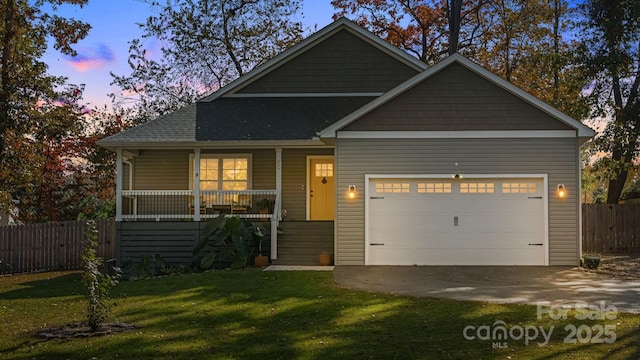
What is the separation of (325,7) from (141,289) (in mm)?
21685

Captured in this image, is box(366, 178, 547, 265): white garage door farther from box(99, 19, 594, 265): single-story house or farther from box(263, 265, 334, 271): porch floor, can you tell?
box(263, 265, 334, 271): porch floor

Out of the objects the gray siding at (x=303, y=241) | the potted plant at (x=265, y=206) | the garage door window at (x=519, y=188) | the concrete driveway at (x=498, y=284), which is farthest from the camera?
the potted plant at (x=265, y=206)

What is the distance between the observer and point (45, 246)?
60.5 ft

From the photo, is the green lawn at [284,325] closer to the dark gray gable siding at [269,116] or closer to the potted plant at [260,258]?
the potted plant at [260,258]

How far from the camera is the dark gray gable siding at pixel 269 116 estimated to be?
16406 mm

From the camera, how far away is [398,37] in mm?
29453

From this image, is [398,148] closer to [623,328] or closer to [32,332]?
[623,328]

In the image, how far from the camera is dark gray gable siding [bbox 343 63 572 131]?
1451 centimetres

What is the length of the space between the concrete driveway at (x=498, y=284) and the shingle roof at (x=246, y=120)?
4.53 metres

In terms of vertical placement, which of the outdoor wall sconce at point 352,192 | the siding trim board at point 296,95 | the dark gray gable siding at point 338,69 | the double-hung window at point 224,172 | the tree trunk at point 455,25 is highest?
Result: the tree trunk at point 455,25

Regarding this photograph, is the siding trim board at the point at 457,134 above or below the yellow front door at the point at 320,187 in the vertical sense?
above

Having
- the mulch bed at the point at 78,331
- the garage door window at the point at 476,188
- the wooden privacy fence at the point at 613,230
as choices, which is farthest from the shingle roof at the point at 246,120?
the wooden privacy fence at the point at 613,230

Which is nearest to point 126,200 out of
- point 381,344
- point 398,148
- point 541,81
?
point 398,148

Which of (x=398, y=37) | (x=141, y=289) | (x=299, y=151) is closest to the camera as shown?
(x=141, y=289)
